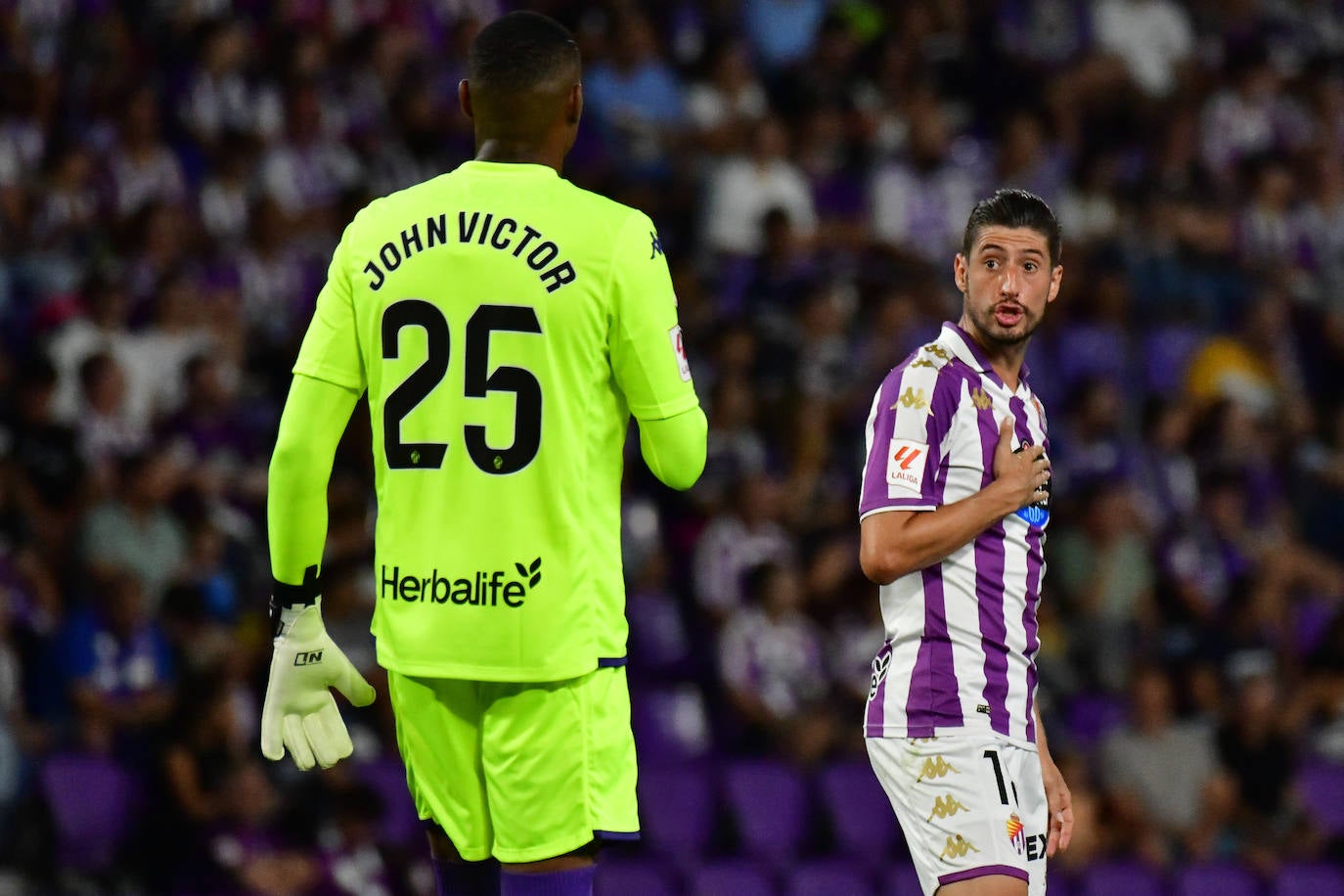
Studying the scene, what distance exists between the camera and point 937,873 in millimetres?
4461

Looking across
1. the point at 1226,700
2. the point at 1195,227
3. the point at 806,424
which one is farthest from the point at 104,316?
the point at 1195,227

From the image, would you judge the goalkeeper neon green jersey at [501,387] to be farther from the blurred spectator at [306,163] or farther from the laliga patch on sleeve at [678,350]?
the blurred spectator at [306,163]

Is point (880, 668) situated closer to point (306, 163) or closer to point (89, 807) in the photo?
point (89, 807)

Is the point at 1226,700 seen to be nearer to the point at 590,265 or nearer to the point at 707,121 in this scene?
the point at 707,121

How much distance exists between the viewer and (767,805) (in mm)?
8789

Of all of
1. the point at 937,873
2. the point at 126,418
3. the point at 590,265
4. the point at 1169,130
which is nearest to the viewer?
the point at 590,265

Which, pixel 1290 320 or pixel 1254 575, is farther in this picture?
pixel 1290 320

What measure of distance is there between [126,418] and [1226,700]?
5710 mm

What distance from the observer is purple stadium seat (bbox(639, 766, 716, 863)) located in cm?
859

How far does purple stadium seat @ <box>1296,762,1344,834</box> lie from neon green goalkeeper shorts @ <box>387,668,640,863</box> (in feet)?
21.4

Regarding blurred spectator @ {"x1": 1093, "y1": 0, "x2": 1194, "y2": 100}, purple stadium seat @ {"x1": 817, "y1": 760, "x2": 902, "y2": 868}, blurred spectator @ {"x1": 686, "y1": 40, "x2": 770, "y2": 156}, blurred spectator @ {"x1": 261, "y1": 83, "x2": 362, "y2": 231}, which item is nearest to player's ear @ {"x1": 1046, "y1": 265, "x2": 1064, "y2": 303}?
purple stadium seat @ {"x1": 817, "y1": 760, "x2": 902, "y2": 868}

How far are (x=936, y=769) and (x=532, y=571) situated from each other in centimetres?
123

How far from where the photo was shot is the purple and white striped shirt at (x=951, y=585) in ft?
14.7

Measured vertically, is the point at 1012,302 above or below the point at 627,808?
above
